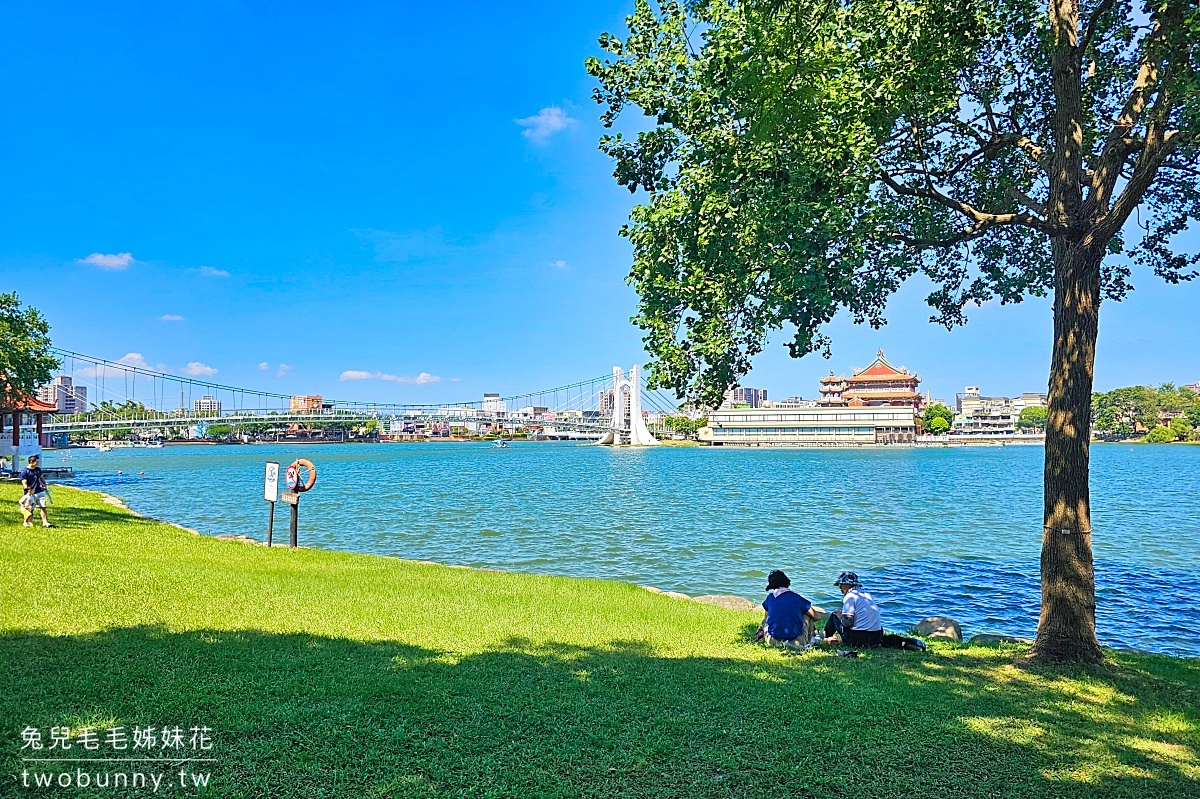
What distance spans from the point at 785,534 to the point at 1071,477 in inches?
555

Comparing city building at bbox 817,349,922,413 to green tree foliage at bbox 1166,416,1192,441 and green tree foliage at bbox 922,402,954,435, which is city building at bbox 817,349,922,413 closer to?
green tree foliage at bbox 922,402,954,435

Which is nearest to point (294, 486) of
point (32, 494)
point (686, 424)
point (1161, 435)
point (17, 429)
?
point (32, 494)

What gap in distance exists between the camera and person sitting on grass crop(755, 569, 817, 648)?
714cm

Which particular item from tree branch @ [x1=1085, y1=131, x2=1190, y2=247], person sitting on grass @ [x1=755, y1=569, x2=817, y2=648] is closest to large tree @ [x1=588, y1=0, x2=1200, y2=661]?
tree branch @ [x1=1085, y1=131, x2=1190, y2=247]

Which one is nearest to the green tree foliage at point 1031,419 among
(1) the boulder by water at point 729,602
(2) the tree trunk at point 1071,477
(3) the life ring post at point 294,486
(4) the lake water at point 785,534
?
(4) the lake water at point 785,534

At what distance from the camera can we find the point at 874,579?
13.8 metres

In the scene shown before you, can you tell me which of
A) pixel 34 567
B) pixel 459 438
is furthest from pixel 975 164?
pixel 459 438

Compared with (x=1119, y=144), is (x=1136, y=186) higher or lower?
lower

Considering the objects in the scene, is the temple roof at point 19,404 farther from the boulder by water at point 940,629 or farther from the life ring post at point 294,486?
the boulder by water at point 940,629

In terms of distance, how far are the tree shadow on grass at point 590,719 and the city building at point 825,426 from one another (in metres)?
103

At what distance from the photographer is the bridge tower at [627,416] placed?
376ft

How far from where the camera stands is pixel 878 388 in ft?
397

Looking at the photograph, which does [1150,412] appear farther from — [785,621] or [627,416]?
[785,621]

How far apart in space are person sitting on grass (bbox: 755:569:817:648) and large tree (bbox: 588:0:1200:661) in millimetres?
2043
